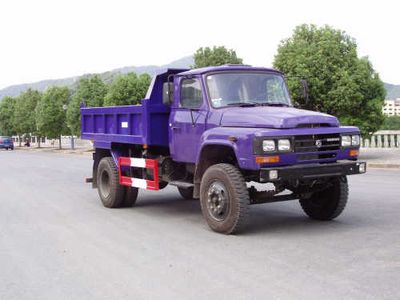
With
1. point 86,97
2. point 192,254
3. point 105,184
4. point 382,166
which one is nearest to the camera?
point 192,254

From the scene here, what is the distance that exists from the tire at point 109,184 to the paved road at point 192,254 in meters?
0.24

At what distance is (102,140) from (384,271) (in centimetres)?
697

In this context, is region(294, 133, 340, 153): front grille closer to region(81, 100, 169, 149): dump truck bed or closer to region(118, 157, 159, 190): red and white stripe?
region(81, 100, 169, 149): dump truck bed

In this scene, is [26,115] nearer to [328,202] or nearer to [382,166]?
[382,166]

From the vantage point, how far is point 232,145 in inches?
290

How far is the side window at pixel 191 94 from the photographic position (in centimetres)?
846

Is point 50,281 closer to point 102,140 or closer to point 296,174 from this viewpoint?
point 296,174

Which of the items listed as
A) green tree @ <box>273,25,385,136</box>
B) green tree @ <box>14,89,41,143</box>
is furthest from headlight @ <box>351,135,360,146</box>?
green tree @ <box>14,89,41,143</box>

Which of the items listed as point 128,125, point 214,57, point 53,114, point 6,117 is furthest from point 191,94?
point 6,117

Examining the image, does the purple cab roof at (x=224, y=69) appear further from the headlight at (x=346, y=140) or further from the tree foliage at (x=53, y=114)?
the tree foliage at (x=53, y=114)

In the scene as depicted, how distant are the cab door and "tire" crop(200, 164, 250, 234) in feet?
2.62

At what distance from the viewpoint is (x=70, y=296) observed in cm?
508

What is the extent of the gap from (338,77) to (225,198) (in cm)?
1554

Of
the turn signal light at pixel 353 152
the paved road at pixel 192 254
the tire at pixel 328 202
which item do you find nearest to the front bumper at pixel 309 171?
the turn signal light at pixel 353 152
